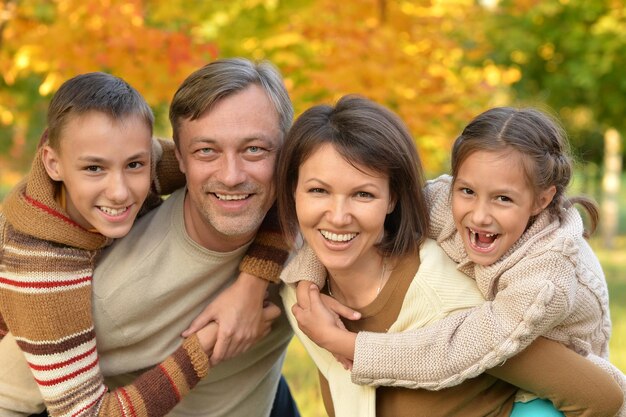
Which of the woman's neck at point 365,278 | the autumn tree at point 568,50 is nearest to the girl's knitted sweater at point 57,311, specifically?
the woman's neck at point 365,278

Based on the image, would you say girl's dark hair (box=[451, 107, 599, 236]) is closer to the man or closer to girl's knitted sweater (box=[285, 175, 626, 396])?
girl's knitted sweater (box=[285, 175, 626, 396])

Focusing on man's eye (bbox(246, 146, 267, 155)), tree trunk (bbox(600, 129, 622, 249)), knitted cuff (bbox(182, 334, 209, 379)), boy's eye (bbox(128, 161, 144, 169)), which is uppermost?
man's eye (bbox(246, 146, 267, 155))

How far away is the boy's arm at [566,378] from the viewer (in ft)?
8.13

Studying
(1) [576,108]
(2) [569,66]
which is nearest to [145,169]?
(2) [569,66]

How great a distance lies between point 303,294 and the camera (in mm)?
2830

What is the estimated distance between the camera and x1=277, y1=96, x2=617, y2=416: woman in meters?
2.53

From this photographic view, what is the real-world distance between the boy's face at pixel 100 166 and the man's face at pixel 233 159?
0.21 m

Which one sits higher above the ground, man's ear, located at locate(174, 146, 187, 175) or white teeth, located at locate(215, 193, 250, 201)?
man's ear, located at locate(174, 146, 187, 175)

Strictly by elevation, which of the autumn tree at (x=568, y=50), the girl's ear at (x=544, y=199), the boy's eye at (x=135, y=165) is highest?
the girl's ear at (x=544, y=199)

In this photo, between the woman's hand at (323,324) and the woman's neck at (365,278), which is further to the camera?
the woman's neck at (365,278)

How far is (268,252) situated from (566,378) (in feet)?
3.77

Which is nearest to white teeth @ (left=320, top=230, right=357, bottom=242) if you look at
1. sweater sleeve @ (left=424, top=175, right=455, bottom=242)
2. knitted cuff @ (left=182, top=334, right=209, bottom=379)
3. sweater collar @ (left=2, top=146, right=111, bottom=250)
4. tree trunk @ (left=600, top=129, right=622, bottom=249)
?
sweater sleeve @ (left=424, top=175, right=455, bottom=242)

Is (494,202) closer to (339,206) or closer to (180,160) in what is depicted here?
(339,206)

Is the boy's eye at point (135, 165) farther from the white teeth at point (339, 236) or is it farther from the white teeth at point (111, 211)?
the white teeth at point (339, 236)
